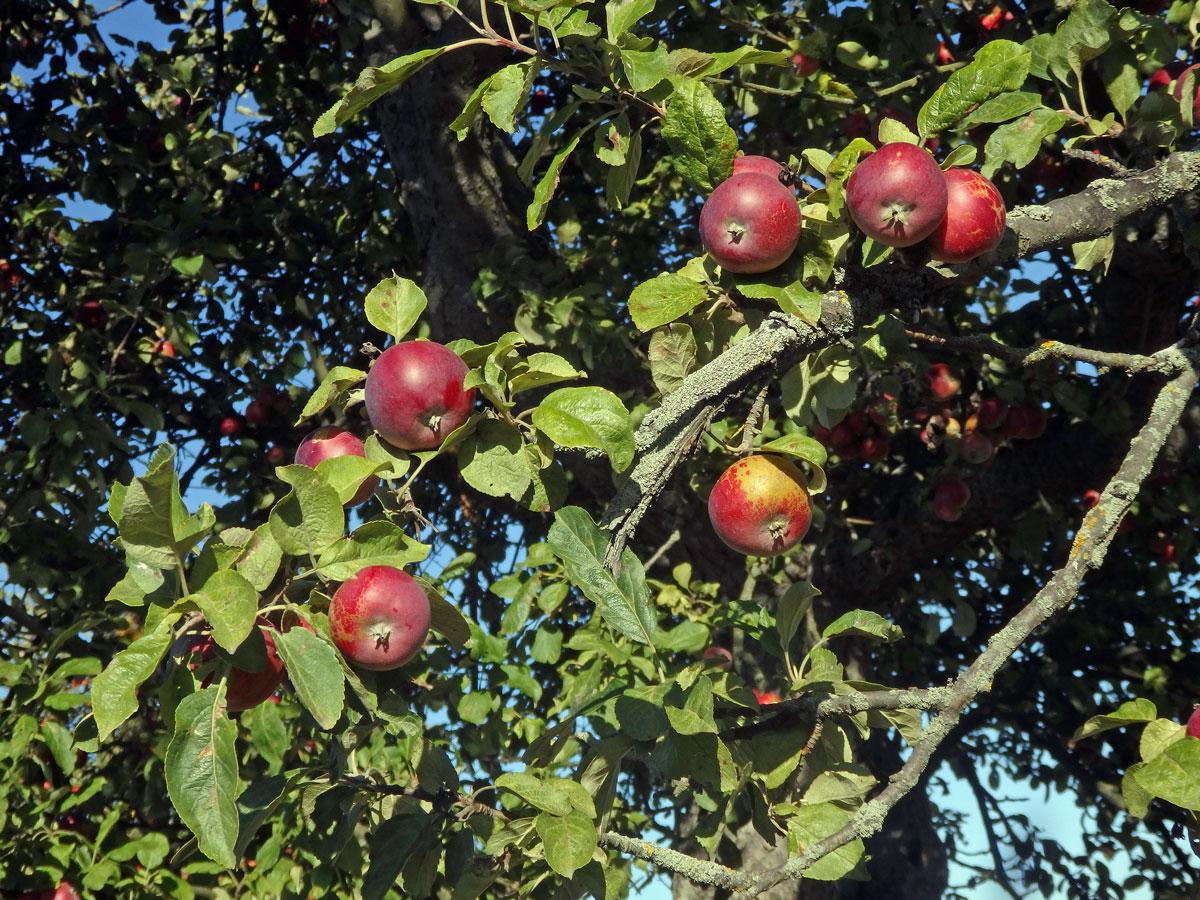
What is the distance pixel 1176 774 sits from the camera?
115 centimetres

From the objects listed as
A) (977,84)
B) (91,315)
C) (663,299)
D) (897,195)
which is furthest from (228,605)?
(91,315)

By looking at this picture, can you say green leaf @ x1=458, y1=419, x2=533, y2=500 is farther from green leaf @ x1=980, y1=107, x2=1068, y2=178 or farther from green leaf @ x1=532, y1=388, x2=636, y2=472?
green leaf @ x1=980, y1=107, x2=1068, y2=178

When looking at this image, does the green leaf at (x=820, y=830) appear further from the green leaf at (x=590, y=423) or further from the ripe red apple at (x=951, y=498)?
the ripe red apple at (x=951, y=498)

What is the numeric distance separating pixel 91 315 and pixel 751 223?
2642 mm

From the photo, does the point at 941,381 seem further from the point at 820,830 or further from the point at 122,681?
the point at 122,681

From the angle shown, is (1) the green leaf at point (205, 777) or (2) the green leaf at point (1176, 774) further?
(2) the green leaf at point (1176, 774)

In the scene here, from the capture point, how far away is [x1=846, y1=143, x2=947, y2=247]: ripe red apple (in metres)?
1.16

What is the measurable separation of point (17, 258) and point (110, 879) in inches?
83.0

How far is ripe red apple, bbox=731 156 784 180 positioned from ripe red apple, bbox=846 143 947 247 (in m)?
0.15

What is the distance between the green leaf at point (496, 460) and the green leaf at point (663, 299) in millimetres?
213

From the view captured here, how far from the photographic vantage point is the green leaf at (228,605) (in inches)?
37.8

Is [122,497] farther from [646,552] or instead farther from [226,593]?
[646,552]

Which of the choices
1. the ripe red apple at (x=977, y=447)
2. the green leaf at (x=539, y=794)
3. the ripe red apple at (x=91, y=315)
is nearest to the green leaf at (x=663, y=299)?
the green leaf at (x=539, y=794)

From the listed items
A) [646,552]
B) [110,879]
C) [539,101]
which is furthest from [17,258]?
[646,552]
